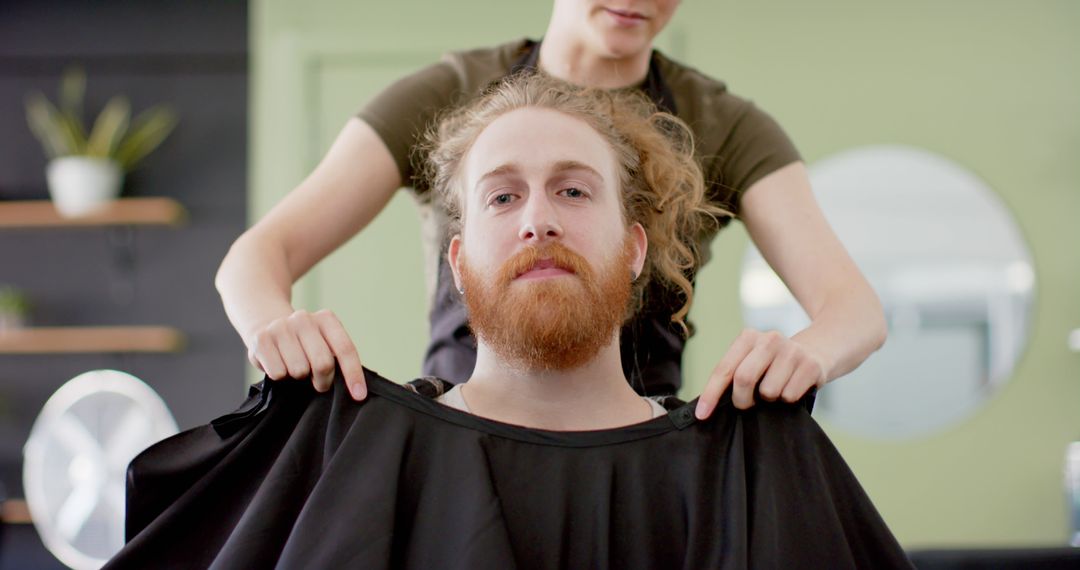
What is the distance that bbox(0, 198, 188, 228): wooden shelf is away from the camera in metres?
4.47

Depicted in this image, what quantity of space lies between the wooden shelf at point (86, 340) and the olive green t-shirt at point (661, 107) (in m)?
2.87

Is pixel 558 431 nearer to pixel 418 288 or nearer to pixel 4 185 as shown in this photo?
pixel 418 288

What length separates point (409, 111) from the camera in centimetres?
184

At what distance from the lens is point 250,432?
4.44 feet

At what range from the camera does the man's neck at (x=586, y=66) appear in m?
1.85

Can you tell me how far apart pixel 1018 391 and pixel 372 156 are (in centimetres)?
323

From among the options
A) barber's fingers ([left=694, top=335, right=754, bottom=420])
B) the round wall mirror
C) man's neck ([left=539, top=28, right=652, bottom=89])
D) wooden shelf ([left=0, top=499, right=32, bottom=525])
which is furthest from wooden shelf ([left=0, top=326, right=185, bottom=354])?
barber's fingers ([left=694, top=335, right=754, bottom=420])

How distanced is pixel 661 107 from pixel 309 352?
0.85 meters

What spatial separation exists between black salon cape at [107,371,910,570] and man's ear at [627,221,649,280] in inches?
13.5

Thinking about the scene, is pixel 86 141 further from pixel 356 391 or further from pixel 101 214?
pixel 356 391

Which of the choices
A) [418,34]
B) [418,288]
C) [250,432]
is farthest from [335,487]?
[418,34]

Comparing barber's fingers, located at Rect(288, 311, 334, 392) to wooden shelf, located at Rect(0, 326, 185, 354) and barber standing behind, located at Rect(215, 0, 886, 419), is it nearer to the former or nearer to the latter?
barber standing behind, located at Rect(215, 0, 886, 419)

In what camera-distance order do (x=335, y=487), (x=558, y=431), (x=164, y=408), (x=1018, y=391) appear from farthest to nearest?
(x=164, y=408) → (x=1018, y=391) → (x=558, y=431) → (x=335, y=487)

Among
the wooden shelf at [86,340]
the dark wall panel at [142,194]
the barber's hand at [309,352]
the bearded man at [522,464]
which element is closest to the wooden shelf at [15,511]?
the dark wall panel at [142,194]
